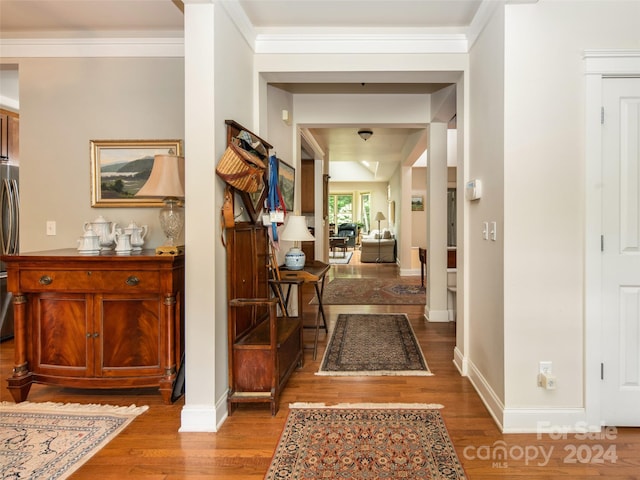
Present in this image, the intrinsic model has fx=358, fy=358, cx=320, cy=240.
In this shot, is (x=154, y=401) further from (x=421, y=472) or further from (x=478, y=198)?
(x=478, y=198)

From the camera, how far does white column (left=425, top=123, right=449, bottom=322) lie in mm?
4449

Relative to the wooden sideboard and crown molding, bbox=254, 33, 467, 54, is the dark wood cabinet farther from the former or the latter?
crown molding, bbox=254, 33, 467, 54

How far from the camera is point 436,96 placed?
408cm

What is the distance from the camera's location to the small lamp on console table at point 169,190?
244cm

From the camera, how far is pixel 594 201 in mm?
2082

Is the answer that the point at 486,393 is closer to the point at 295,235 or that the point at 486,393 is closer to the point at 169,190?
the point at 295,235

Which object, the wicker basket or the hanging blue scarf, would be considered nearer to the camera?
the wicker basket

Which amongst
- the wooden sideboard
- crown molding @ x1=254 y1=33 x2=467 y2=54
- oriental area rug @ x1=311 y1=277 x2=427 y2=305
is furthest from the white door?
oriental area rug @ x1=311 y1=277 x2=427 y2=305

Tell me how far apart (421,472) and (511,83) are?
7.14ft

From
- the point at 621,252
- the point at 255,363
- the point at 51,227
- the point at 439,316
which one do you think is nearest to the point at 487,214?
the point at 621,252

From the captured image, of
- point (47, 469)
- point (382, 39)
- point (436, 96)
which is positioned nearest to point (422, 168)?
point (436, 96)

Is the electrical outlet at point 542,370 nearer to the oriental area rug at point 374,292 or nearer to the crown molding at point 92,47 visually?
the oriental area rug at point 374,292

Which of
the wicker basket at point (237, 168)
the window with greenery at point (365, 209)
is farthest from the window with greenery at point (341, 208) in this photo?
the wicker basket at point (237, 168)

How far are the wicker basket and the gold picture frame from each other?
103 cm
